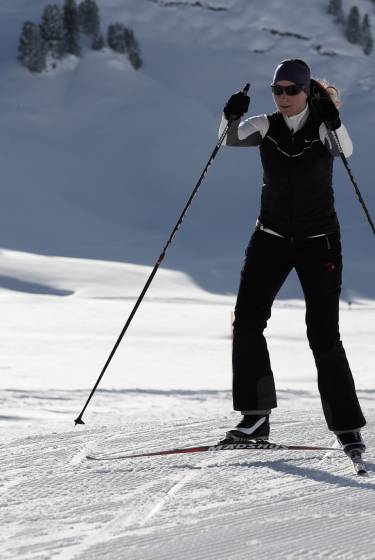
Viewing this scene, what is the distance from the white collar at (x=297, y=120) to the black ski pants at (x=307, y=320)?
50 cm

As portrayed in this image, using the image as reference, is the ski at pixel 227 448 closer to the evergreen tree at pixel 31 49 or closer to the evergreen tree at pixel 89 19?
the evergreen tree at pixel 31 49

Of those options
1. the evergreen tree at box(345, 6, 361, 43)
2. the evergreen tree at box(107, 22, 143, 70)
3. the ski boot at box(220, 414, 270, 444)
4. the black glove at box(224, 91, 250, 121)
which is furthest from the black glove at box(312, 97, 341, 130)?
the evergreen tree at box(345, 6, 361, 43)

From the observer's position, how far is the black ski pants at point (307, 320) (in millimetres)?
3922

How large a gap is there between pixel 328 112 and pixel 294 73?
0.78ft

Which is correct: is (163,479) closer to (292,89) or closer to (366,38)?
(292,89)

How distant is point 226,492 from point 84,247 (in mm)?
35878

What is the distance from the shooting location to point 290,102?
3.95 meters

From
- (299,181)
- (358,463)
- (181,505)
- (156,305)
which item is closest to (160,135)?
(156,305)

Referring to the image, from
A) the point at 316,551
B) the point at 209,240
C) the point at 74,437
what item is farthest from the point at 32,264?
the point at 316,551

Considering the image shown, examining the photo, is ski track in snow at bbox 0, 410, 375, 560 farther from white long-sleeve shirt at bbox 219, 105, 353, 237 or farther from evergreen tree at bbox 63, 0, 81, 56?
evergreen tree at bbox 63, 0, 81, 56

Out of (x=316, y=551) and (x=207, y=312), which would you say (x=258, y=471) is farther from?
(x=207, y=312)

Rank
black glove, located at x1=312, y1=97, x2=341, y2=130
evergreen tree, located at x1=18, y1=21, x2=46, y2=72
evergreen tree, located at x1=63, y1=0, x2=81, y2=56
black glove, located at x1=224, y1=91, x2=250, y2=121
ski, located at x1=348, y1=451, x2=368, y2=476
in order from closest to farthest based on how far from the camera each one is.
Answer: ski, located at x1=348, y1=451, x2=368, y2=476 → black glove, located at x1=312, y1=97, x2=341, y2=130 → black glove, located at x1=224, y1=91, x2=250, y2=121 → evergreen tree, located at x1=18, y1=21, x2=46, y2=72 → evergreen tree, located at x1=63, y1=0, x2=81, y2=56

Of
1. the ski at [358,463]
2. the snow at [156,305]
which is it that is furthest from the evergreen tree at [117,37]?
the ski at [358,463]

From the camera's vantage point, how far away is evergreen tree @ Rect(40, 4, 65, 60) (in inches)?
2359
